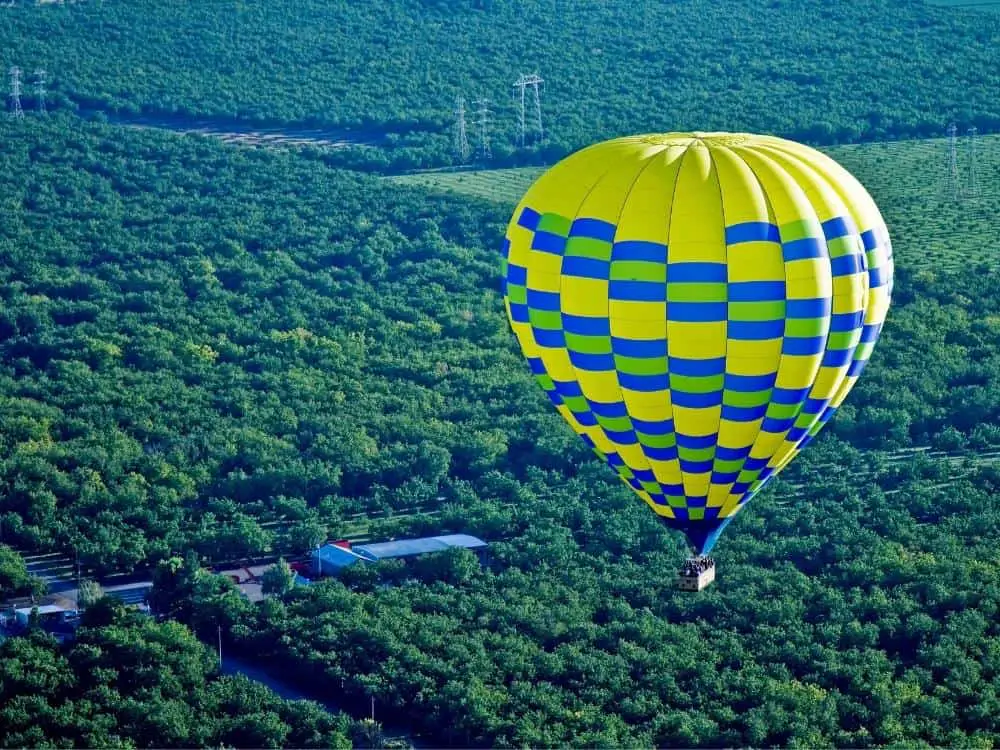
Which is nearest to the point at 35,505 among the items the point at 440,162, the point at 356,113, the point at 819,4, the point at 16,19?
the point at 440,162

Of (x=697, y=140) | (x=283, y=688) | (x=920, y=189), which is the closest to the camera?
(x=697, y=140)

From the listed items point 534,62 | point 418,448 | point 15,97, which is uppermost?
point 534,62

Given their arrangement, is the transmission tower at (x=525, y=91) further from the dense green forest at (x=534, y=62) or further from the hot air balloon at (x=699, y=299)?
the hot air balloon at (x=699, y=299)

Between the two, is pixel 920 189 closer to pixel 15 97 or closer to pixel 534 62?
pixel 534 62

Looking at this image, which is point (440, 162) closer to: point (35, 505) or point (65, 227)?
point (65, 227)

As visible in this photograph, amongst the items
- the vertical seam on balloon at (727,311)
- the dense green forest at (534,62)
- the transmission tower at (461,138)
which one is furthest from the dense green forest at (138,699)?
the dense green forest at (534,62)

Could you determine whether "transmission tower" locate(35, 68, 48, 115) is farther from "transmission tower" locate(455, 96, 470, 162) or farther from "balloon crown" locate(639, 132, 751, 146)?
"balloon crown" locate(639, 132, 751, 146)

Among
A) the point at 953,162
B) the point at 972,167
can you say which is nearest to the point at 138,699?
the point at 972,167
